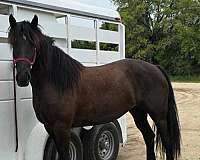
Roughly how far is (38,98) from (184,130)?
5.60 meters

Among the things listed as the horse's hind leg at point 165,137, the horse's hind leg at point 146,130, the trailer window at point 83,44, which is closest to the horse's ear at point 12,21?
the trailer window at point 83,44

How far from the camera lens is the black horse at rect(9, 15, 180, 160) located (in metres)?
4.12

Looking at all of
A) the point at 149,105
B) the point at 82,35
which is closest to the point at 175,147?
the point at 149,105

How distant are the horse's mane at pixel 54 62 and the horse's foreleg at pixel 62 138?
0.43 meters

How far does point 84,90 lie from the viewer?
15.5ft

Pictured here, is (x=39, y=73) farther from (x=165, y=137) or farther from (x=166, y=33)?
(x=166, y=33)

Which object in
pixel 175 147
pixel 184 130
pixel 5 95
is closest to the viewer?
pixel 5 95

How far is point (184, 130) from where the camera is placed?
9.14 metres

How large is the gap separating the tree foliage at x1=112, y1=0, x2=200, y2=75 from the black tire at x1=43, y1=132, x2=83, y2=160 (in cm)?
3404

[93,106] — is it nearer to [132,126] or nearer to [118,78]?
[118,78]

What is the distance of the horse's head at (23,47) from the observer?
3948mm

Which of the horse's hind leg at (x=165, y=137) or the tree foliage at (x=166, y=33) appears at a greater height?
the tree foliage at (x=166, y=33)

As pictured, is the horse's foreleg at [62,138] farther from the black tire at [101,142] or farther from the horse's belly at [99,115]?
the black tire at [101,142]

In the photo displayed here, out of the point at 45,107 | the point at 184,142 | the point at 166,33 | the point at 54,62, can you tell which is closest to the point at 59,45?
the point at 54,62
